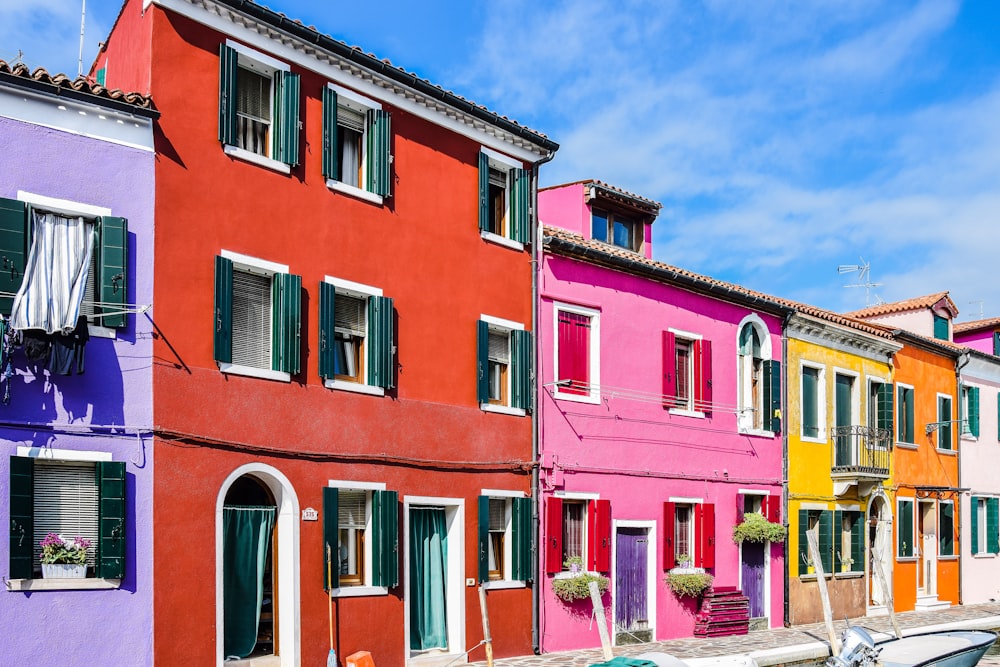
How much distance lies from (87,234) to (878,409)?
70.2ft

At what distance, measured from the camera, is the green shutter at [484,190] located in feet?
59.8

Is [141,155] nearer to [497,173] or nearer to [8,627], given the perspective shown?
[8,627]

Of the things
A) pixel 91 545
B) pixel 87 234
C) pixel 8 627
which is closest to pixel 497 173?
pixel 87 234

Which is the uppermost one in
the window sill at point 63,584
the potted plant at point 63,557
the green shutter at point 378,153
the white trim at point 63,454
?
the green shutter at point 378,153

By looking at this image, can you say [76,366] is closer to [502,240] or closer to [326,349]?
[326,349]

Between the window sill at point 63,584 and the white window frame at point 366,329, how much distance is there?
13.2 feet

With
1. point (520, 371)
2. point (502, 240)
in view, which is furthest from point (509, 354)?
point (502, 240)

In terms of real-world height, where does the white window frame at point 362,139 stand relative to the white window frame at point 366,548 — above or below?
above

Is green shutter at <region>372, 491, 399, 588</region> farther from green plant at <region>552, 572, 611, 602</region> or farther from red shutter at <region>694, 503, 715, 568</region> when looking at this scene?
red shutter at <region>694, 503, 715, 568</region>

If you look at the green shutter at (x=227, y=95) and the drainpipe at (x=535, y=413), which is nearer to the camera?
the green shutter at (x=227, y=95)

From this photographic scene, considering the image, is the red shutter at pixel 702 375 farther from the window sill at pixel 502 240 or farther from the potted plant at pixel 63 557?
the potted plant at pixel 63 557

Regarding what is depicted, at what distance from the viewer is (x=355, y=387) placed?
15820 mm

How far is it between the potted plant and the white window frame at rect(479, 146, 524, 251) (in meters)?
8.33

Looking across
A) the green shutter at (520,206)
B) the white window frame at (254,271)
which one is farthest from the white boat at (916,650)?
the white window frame at (254,271)
